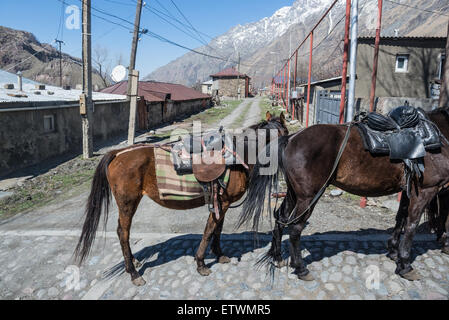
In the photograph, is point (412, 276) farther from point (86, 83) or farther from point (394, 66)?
point (394, 66)

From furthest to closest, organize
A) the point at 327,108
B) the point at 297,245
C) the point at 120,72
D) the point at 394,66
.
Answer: the point at 394,66 < the point at 120,72 < the point at 327,108 < the point at 297,245

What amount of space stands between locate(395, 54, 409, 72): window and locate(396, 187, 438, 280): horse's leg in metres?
18.7

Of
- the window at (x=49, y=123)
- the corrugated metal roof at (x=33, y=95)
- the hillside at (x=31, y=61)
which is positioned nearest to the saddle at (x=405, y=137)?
the corrugated metal roof at (x=33, y=95)

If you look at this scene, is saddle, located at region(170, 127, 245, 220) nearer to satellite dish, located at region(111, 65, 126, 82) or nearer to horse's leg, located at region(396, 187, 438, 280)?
horse's leg, located at region(396, 187, 438, 280)

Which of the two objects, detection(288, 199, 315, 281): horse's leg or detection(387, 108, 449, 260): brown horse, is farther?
detection(387, 108, 449, 260): brown horse

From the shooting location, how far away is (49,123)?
11734 millimetres

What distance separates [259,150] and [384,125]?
1.54 m

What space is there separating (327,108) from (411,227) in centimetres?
971

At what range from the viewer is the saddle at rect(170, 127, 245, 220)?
12.1 feet

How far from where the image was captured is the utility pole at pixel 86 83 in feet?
35.9

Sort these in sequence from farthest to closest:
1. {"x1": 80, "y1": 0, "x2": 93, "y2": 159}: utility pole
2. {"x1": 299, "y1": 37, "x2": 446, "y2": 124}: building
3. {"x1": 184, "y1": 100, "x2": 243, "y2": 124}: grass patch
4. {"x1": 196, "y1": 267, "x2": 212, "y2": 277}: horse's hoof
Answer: {"x1": 184, "y1": 100, "x2": 243, "y2": 124}: grass patch
{"x1": 299, "y1": 37, "x2": 446, "y2": 124}: building
{"x1": 80, "y1": 0, "x2": 93, "y2": 159}: utility pole
{"x1": 196, "y1": 267, "x2": 212, "y2": 277}: horse's hoof

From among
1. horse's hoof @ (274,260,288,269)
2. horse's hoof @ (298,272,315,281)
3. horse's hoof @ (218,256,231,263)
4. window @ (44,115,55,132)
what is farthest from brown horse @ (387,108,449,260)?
window @ (44,115,55,132)

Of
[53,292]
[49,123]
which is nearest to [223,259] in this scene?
[53,292]
